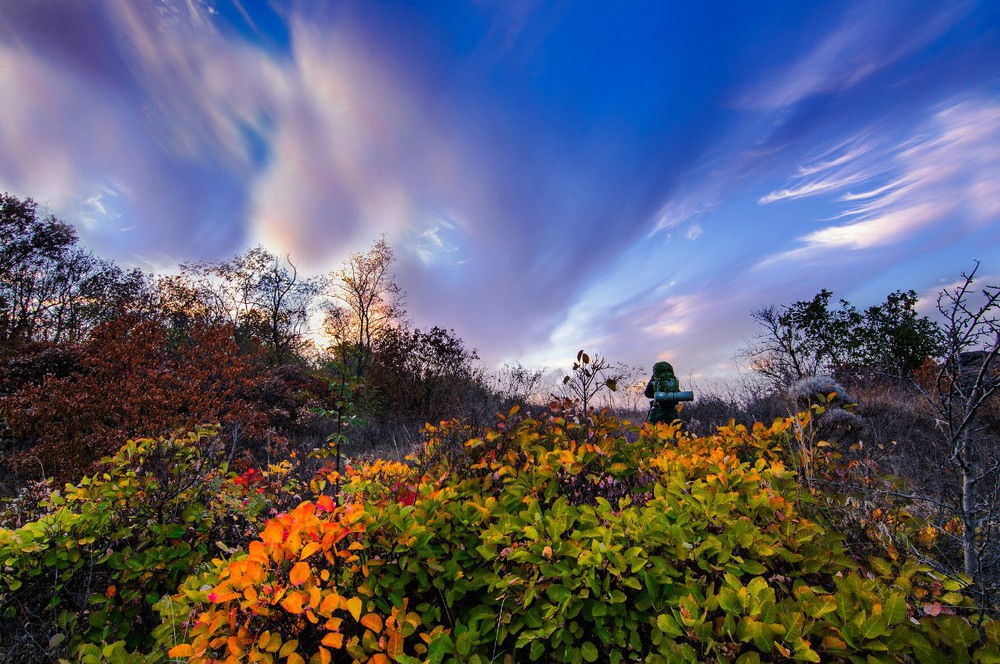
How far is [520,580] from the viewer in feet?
5.04

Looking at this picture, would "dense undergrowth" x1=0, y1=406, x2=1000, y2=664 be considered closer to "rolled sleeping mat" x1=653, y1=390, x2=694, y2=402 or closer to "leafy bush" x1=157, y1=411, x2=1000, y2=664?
"leafy bush" x1=157, y1=411, x2=1000, y2=664

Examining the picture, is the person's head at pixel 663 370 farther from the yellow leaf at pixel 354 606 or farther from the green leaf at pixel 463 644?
the yellow leaf at pixel 354 606

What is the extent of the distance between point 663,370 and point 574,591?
6.61 meters

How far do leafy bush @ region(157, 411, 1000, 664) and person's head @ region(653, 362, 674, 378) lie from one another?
584 centimetres

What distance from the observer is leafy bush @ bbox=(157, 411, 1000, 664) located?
50.3 inches

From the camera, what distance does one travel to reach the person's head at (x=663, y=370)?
7.70 meters

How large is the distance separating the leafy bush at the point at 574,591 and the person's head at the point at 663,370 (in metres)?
5.84

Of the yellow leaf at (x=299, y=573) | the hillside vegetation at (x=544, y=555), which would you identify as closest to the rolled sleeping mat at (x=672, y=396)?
the hillside vegetation at (x=544, y=555)

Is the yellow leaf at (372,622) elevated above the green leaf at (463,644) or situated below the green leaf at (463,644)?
above

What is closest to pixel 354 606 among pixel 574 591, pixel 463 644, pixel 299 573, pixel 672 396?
pixel 299 573

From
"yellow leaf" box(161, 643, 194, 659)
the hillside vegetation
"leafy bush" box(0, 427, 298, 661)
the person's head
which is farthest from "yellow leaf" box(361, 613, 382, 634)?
the person's head

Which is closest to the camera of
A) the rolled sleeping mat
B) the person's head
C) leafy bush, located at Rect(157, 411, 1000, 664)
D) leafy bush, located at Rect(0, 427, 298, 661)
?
leafy bush, located at Rect(157, 411, 1000, 664)

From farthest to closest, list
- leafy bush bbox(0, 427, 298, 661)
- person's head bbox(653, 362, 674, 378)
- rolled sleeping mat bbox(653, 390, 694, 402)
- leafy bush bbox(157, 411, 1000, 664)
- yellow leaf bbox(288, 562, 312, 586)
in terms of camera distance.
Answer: person's head bbox(653, 362, 674, 378) < rolled sleeping mat bbox(653, 390, 694, 402) < leafy bush bbox(0, 427, 298, 661) < yellow leaf bbox(288, 562, 312, 586) < leafy bush bbox(157, 411, 1000, 664)

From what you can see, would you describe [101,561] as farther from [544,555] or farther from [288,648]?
[544,555]
